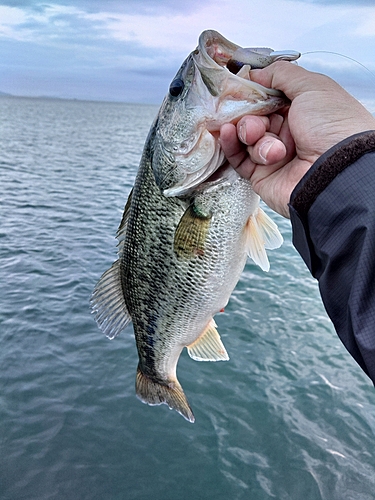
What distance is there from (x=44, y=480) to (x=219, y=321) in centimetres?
379

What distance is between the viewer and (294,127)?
224cm

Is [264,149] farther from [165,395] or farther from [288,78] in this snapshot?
[165,395]

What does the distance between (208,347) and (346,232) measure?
1.71m

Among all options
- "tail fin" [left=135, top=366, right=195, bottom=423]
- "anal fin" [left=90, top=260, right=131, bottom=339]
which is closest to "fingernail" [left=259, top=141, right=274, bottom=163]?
"anal fin" [left=90, top=260, right=131, bottom=339]

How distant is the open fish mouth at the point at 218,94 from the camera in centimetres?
226

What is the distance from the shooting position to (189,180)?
2.58 meters

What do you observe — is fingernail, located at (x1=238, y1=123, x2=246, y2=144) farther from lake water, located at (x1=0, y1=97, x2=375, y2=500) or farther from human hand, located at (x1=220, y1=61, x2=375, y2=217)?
lake water, located at (x1=0, y1=97, x2=375, y2=500)

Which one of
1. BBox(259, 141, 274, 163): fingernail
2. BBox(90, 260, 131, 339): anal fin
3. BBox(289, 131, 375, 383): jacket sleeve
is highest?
BBox(259, 141, 274, 163): fingernail

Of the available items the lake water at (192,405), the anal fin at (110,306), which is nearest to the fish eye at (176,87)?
the anal fin at (110,306)

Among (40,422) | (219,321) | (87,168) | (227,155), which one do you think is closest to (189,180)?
(227,155)

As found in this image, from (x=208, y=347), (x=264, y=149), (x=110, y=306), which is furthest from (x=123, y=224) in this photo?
(x=264, y=149)

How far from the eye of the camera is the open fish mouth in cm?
226

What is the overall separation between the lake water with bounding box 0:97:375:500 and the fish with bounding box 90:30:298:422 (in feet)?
7.27

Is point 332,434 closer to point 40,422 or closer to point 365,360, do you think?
point 40,422
